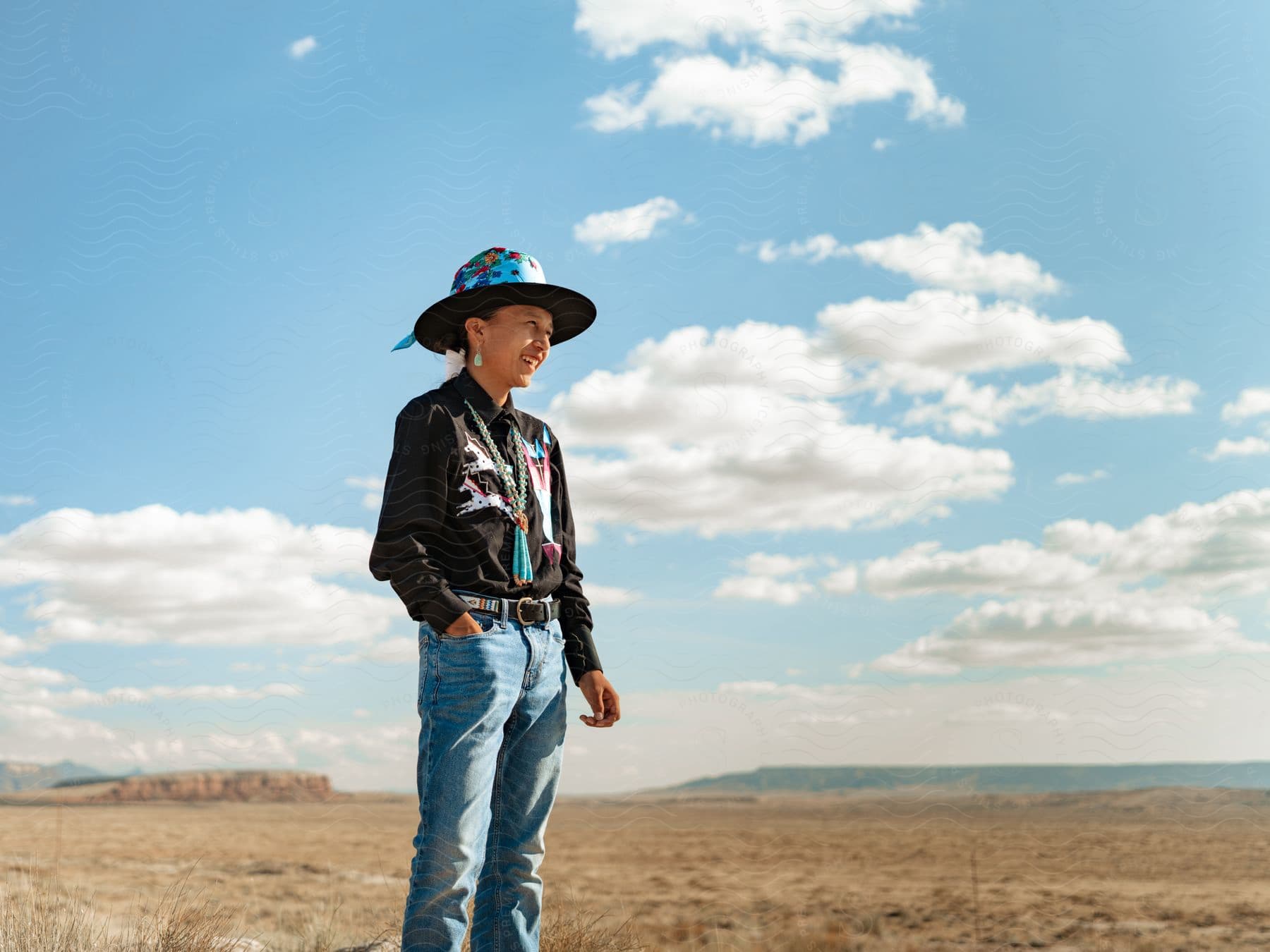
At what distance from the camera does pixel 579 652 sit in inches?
131

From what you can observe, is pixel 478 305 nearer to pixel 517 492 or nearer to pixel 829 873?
pixel 517 492

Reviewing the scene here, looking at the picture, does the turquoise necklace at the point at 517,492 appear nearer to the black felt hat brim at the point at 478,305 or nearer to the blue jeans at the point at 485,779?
the blue jeans at the point at 485,779

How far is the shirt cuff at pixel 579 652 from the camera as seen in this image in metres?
3.32

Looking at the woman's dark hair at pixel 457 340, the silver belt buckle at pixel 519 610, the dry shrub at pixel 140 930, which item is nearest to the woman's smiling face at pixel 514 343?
the woman's dark hair at pixel 457 340

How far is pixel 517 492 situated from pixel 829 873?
18569 mm

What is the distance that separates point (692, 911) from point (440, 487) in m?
13.1

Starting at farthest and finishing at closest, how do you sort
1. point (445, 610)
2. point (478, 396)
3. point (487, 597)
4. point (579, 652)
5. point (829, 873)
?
point (829, 873)
point (579, 652)
point (478, 396)
point (487, 597)
point (445, 610)

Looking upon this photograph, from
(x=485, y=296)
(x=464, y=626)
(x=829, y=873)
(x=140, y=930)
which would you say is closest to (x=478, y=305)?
(x=485, y=296)

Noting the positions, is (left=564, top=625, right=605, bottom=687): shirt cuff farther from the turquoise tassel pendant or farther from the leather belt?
the turquoise tassel pendant

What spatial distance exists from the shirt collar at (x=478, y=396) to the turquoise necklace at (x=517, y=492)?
20 mm

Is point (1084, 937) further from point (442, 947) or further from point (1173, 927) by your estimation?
point (442, 947)

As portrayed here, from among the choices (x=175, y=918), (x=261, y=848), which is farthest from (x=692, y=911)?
(x=261, y=848)

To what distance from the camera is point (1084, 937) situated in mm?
9609

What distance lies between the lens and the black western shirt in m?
2.83
